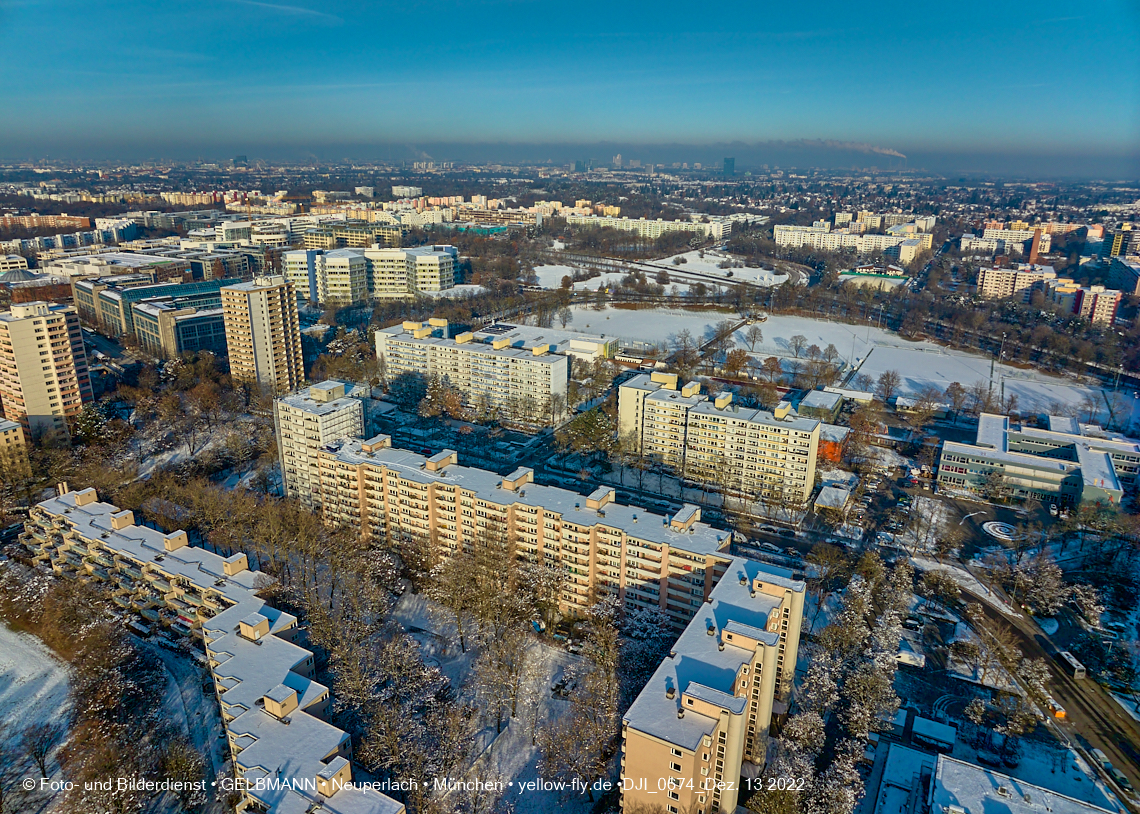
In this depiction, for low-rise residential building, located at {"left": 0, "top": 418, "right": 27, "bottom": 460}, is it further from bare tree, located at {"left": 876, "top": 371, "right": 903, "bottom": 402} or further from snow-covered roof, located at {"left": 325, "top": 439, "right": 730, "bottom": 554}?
bare tree, located at {"left": 876, "top": 371, "right": 903, "bottom": 402}

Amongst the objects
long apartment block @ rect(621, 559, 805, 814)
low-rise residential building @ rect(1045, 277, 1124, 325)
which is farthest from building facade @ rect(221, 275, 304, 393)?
low-rise residential building @ rect(1045, 277, 1124, 325)

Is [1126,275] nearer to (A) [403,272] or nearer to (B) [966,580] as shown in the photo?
(B) [966,580]

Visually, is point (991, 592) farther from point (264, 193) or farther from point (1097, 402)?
point (264, 193)

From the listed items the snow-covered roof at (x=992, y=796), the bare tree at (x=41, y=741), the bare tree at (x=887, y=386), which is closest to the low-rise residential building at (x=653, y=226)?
the bare tree at (x=887, y=386)

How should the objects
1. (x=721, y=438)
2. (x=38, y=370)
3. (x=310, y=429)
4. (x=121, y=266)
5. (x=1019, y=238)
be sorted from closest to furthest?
(x=310, y=429), (x=721, y=438), (x=38, y=370), (x=121, y=266), (x=1019, y=238)

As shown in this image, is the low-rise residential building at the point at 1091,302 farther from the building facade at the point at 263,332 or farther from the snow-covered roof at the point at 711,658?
the building facade at the point at 263,332

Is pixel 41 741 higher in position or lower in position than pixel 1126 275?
lower

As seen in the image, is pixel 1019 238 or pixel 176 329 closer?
pixel 176 329

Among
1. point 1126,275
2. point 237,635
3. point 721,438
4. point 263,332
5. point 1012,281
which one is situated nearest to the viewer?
point 237,635

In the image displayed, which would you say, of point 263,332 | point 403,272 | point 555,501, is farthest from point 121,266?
point 555,501
